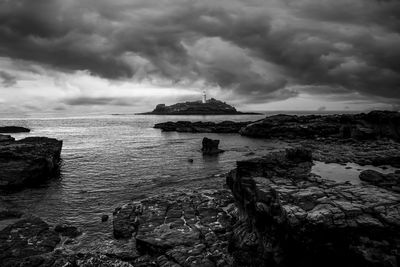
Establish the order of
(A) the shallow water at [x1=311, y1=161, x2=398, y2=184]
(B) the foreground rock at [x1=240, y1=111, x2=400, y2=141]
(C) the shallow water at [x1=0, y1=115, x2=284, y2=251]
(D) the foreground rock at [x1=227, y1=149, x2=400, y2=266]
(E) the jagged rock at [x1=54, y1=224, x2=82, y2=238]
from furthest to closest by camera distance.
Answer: (B) the foreground rock at [x1=240, y1=111, x2=400, y2=141] → (C) the shallow water at [x1=0, y1=115, x2=284, y2=251] → (E) the jagged rock at [x1=54, y1=224, x2=82, y2=238] → (A) the shallow water at [x1=311, y1=161, x2=398, y2=184] → (D) the foreground rock at [x1=227, y1=149, x2=400, y2=266]

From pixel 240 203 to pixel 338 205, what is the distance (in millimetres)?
8817

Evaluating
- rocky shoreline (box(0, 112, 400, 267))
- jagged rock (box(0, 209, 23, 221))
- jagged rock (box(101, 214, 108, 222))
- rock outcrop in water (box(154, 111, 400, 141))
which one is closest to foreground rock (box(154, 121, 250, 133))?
rock outcrop in water (box(154, 111, 400, 141))

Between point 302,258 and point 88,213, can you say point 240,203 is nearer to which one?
point 302,258

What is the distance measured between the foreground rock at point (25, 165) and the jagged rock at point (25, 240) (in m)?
11.9

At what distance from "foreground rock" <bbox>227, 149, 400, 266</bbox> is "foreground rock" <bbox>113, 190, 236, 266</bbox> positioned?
4.78ft

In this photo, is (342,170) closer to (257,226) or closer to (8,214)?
(257,226)

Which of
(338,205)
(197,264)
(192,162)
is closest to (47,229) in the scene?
(197,264)

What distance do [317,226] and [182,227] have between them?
8881 millimetres

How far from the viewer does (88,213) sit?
69.8 ft

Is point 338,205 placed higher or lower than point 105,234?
higher

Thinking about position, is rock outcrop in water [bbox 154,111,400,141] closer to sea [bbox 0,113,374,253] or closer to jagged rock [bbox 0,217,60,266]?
sea [bbox 0,113,374,253]

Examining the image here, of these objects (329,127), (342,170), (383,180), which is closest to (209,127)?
(329,127)

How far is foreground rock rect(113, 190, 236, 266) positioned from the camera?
539 inches

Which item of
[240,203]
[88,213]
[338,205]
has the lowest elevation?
[88,213]
